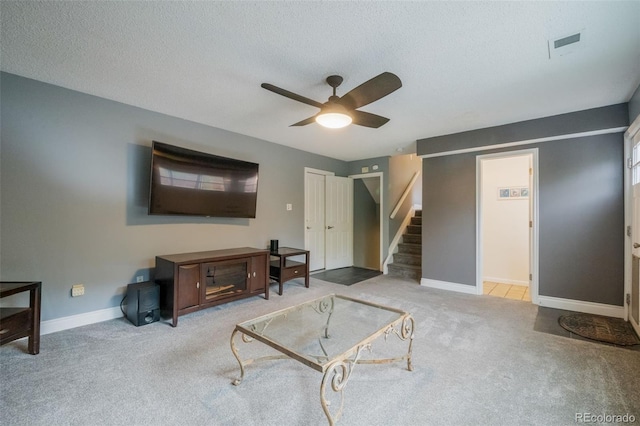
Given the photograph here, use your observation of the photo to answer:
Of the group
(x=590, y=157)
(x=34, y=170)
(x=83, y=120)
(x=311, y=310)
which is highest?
(x=83, y=120)

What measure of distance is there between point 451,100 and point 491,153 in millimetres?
1422

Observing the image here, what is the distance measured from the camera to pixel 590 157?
3123 mm

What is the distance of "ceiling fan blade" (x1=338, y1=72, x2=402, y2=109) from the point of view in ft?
6.11

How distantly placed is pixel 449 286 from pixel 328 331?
254 centimetres

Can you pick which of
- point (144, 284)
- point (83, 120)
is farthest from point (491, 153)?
point (83, 120)

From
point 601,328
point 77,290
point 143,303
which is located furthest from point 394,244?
point 77,290

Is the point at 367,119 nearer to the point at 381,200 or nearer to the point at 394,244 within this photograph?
the point at 381,200

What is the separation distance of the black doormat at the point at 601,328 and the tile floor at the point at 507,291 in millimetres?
700

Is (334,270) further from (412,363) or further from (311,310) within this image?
(412,363)

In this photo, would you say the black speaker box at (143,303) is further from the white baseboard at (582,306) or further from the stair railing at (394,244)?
the white baseboard at (582,306)

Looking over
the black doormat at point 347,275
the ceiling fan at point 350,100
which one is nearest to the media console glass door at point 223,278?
the black doormat at point 347,275

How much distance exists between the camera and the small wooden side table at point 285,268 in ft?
12.8

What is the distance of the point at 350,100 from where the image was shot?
86.7 inches

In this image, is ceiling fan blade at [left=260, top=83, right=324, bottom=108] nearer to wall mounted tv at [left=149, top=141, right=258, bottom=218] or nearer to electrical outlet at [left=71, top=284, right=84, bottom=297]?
wall mounted tv at [left=149, top=141, right=258, bottom=218]
